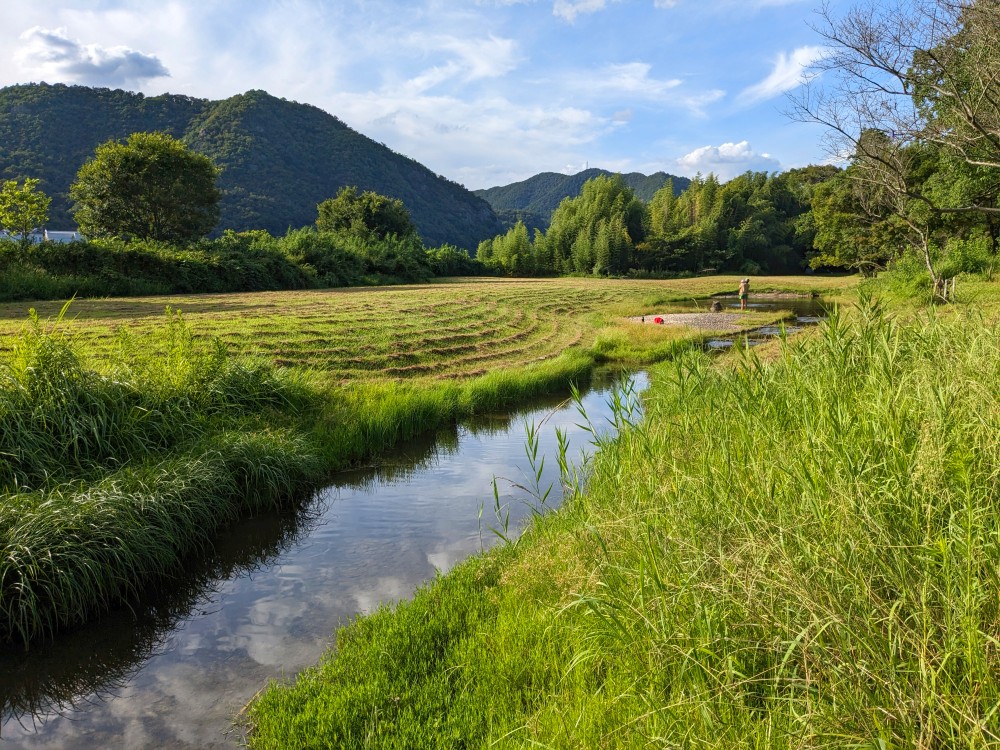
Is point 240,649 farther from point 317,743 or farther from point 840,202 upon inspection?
point 840,202

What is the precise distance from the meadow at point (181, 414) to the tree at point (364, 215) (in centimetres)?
3583

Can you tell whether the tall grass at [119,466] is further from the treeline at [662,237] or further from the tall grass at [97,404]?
the treeline at [662,237]

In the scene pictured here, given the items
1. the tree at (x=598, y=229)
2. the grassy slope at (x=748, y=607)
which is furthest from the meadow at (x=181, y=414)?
the tree at (x=598, y=229)

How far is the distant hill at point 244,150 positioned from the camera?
57281 millimetres

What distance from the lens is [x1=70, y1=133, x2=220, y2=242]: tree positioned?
36.5m

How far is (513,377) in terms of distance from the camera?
1501 centimetres

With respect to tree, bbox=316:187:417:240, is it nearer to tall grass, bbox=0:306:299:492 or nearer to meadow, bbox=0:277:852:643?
meadow, bbox=0:277:852:643

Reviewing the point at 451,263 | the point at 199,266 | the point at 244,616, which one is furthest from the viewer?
the point at 451,263

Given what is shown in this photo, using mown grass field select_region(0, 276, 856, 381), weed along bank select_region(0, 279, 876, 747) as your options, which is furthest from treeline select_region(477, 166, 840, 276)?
weed along bank select_region(0, 279, 876, 747)

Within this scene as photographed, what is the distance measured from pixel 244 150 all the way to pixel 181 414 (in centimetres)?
7556

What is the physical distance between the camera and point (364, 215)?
53.7 m

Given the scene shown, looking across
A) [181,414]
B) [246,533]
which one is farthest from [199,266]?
[246,533]

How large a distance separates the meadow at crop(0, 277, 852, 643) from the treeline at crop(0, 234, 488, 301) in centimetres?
646

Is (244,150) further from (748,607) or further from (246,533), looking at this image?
(748,607)
